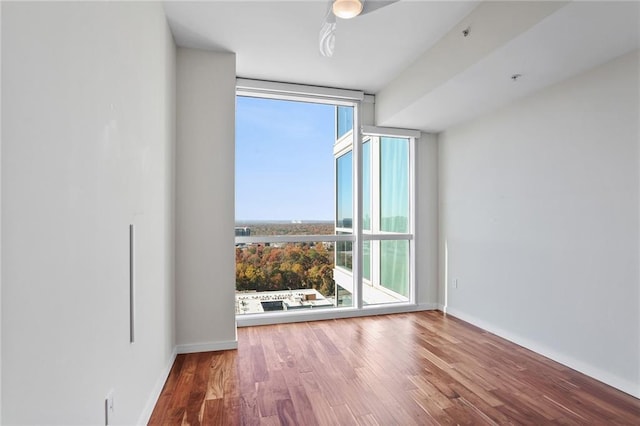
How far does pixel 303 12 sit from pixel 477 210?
2669 millimetres

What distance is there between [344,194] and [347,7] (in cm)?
249

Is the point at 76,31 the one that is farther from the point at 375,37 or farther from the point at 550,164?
the point at 550,164

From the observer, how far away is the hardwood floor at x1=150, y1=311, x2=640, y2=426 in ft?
6.42

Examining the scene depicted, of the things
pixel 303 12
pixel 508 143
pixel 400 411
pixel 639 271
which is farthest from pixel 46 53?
pixel 508 143

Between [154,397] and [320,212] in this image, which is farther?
[320,212]

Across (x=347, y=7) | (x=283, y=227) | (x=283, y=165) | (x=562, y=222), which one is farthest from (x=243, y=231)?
(x=562, y=222)

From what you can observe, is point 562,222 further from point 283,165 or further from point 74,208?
point 74,208

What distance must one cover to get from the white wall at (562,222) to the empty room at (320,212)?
18 mm

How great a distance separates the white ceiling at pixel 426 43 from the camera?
204 cm

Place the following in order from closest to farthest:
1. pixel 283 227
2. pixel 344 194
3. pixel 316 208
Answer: pixel 283 227, pixel 316 208, pixel 344 194

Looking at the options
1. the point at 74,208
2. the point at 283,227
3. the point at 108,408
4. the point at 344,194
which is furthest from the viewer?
the point at 344,194

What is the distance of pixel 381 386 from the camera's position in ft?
7.53

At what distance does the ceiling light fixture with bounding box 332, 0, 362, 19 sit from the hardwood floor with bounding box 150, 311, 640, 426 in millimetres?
2308

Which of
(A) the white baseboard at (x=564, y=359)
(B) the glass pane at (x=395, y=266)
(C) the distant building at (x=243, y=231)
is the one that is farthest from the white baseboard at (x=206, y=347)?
(A) the white baseboard at (x=564, y=359)
